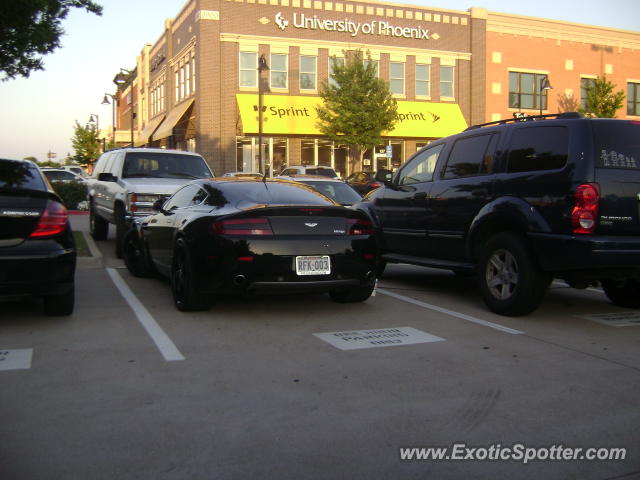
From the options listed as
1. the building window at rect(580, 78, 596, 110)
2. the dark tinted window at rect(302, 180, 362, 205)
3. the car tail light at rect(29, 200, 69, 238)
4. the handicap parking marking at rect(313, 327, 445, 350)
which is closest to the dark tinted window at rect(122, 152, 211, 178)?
the dark tinted window at rect(302, 180, 362, 205)

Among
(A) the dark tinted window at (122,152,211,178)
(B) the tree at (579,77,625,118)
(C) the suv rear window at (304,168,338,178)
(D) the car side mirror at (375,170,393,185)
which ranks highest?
(B) the tree at (579,77,625,118)

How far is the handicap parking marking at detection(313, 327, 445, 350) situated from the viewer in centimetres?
580

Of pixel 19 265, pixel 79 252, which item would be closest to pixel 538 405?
pixel 19 265

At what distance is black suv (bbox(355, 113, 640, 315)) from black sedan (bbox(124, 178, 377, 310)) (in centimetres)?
119

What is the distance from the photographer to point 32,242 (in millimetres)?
6188

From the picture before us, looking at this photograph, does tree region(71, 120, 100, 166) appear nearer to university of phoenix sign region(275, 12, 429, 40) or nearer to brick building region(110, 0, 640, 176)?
brick building region(110, 0, 640, 176)

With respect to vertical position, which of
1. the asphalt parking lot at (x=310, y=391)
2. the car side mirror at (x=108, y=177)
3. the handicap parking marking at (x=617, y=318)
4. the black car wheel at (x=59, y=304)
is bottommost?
the asphalt parking lot at (x=310, y=391)

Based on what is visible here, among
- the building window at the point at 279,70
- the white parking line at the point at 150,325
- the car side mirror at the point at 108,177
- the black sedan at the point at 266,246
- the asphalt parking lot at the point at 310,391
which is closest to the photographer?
the asphalt parking lot at the point at 310,391

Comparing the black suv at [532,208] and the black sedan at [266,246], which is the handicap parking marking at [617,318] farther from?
the black sedan at [266,246]

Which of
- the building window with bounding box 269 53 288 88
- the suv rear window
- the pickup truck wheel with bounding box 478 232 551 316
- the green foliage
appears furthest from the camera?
the building window with bounding box 269 53 288 88

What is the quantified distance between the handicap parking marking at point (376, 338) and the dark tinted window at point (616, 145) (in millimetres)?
2239

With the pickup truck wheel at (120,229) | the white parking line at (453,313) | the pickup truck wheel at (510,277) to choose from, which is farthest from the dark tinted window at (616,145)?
the pickup truck wheel at (120,229)

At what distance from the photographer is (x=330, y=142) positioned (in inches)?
1501

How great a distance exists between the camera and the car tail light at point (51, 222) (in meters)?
6.22
